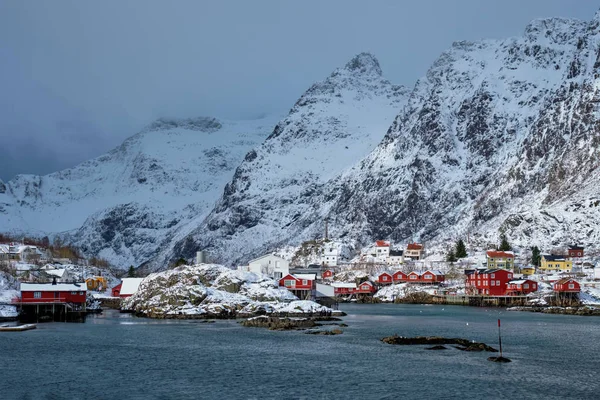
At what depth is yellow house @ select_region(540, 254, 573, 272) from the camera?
168000 millimetres

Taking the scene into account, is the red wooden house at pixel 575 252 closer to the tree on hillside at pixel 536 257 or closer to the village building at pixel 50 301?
the tree on hillside at pixel 536 257

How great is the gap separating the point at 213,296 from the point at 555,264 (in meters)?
92.5

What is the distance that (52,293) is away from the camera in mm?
113188

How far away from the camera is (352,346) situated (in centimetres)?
7556

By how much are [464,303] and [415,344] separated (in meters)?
86.4

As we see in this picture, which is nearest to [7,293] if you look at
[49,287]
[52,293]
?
[49,287]

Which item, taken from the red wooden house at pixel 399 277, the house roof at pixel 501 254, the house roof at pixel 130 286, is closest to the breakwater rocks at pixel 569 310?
the house roof at pixel 501 254

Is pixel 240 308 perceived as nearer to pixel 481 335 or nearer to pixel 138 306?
pixel 138 306

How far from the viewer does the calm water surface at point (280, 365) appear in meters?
52.1

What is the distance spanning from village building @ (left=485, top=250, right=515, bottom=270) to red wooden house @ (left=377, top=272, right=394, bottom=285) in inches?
1080

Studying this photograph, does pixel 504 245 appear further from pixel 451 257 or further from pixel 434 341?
pixel 434 341

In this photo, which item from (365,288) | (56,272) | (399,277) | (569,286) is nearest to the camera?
(569,286)

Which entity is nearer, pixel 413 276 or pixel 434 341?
pixel 434 341

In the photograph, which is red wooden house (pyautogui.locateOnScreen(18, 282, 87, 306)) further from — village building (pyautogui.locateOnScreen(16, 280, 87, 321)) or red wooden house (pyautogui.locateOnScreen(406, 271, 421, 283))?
red wooden house (pyautogui.locateOnScreen(406, 271, 421, 283))
